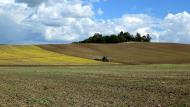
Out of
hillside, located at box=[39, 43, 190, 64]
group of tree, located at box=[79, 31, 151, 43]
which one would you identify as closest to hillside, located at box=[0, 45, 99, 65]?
hillside, located at box=[39, 43, 190, 64]

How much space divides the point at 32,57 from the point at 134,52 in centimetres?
A: 2618

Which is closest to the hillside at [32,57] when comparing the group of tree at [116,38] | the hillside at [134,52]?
the hillside at [134,52]

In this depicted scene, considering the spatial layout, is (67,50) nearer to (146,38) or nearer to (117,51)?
(117,51)

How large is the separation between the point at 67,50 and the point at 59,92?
82.2 metres

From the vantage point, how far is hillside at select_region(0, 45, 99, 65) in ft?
273

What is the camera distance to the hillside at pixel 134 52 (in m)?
95.6

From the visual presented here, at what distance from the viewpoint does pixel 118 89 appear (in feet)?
86.7

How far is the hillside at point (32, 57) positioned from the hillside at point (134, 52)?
14.4 ft

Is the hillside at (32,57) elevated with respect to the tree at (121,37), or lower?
lower

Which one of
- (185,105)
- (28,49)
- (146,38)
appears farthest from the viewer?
(146,38)

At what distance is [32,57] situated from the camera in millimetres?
91938

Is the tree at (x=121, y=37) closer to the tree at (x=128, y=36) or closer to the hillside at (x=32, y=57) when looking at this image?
the tree at (x=128, y=36)

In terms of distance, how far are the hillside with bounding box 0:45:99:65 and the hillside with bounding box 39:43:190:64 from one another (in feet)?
14.4

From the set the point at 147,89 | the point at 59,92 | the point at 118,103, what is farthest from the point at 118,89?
the point at 118,103
